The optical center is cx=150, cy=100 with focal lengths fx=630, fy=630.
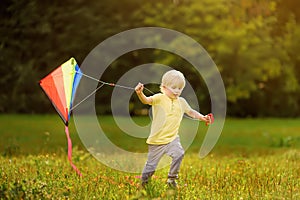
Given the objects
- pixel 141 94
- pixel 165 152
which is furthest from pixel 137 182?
pixel 141 94

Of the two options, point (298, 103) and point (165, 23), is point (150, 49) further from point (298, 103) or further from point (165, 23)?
point (298, 103)

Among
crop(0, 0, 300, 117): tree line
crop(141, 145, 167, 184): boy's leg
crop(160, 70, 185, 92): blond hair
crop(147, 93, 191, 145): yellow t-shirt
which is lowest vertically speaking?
crop(141, 145, 167, 184): boy's leg

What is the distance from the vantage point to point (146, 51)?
3047cm

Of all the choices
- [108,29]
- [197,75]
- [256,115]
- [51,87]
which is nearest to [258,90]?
[256,115]

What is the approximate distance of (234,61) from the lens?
30.2m

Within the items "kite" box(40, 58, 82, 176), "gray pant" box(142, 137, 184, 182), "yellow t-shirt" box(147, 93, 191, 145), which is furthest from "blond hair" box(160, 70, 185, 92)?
"kite" box(40, 58, 82, 176)

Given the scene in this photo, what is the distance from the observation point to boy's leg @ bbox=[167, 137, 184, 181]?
6840mm

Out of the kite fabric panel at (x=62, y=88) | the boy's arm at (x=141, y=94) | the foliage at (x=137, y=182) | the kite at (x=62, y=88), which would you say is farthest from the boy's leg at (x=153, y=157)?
the kite fabric panel at (x=62, y=88)

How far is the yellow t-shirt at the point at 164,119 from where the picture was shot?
694 cm

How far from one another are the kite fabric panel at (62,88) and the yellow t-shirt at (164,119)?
3.94ft

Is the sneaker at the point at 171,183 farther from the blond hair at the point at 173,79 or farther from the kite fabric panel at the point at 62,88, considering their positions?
the kite fabric panel at the point at 62,88

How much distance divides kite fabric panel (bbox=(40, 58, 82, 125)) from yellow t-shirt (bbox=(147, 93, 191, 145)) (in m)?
1.20

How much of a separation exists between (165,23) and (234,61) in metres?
3.80

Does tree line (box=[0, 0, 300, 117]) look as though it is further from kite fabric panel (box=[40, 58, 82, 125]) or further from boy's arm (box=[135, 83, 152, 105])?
boy's arm (box=[135, 83, 152, 105])
